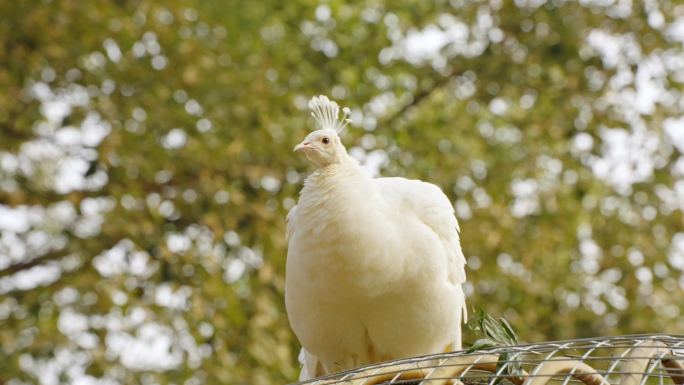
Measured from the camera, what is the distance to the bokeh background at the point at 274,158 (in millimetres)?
4758

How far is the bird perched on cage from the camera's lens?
7.47 feet

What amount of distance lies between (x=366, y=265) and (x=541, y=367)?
0.71 m

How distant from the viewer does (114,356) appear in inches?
197

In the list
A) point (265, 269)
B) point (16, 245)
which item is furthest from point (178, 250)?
point (16, 245)

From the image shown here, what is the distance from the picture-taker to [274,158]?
4938 millimetres

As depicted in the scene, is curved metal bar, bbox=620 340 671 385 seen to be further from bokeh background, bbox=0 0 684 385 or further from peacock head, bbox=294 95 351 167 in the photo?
bokeh background, bbox=0 0 684 385

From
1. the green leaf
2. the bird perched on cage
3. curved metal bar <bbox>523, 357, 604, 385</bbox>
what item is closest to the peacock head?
the bird perched on cage

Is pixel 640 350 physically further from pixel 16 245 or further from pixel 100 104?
pixel 16 245

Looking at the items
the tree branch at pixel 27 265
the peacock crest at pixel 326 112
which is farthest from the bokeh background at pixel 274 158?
the peacock crest at pixel 326 112

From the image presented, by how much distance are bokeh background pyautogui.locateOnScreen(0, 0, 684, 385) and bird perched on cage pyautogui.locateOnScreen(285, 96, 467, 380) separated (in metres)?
2.17

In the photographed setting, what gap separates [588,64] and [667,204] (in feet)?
3.81

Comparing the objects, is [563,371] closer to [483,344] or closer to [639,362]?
[639,362]

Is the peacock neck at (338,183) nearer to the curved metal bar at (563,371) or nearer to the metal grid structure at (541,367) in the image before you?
the metal grid structure at (541,367)

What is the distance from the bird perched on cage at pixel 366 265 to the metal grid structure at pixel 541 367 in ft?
1.60
